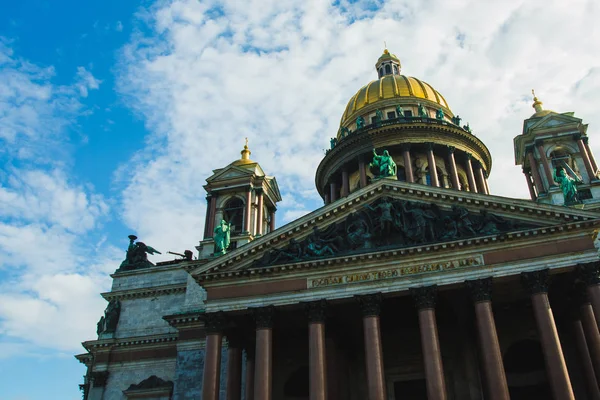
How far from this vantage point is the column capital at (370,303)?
22.2m

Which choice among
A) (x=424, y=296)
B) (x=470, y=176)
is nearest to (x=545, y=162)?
(x=470, y=176)

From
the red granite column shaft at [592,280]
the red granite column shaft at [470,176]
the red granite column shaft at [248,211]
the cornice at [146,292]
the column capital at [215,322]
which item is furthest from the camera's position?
the red granite column shaft at [470,176]

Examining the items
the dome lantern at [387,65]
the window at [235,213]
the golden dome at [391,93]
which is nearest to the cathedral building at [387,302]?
the window at [235,213]

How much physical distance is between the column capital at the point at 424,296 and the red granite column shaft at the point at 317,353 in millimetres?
3776

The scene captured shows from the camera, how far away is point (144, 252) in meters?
34.3

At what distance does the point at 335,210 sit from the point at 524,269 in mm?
8187

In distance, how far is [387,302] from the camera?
82.6ft

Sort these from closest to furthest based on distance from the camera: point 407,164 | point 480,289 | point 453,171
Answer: point 480,289
point 407,164
point 453,171

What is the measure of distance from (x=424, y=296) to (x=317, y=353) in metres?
4.78

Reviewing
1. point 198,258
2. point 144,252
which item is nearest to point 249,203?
point 198,258

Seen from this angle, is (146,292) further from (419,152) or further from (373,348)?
(419,152)

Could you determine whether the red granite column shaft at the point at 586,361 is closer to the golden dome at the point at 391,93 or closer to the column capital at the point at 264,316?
the column capital at the point at 264,316

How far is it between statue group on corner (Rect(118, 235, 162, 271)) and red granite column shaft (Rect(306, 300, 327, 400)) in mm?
14525

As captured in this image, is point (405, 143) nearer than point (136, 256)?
No
